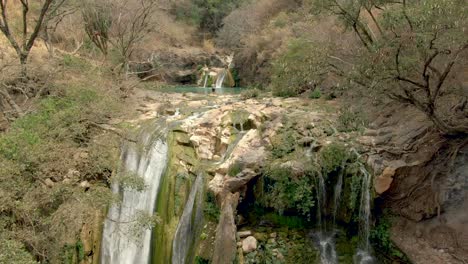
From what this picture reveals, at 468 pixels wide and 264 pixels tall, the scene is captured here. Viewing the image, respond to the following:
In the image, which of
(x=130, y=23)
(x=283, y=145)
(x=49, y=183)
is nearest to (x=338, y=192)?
(x=283, y=145)

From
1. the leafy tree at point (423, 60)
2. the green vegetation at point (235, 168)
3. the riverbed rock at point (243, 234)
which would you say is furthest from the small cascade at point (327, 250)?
the leafy tree at point (423, 60)

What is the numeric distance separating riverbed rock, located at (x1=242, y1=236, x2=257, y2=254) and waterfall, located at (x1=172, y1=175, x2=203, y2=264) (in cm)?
123

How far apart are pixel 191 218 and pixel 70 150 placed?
358 cm

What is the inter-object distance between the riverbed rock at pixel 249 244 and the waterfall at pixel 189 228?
1.23 m

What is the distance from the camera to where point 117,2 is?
19891 mm

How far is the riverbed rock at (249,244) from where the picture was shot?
808 centimetres

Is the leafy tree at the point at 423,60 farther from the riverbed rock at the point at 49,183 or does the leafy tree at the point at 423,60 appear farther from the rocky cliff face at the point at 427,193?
the riverbed rock at the point at 49,183

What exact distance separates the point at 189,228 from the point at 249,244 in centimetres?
165

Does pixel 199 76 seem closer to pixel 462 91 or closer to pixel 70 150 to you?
pixel 70 150

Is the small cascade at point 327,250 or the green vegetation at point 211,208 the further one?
the green vegetation at point 211,208

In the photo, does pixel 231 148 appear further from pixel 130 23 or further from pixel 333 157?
pixel 130 23

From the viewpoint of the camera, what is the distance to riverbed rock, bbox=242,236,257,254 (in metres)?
8.08

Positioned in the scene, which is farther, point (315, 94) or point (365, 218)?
point (315, 94)

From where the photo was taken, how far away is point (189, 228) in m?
9.03
